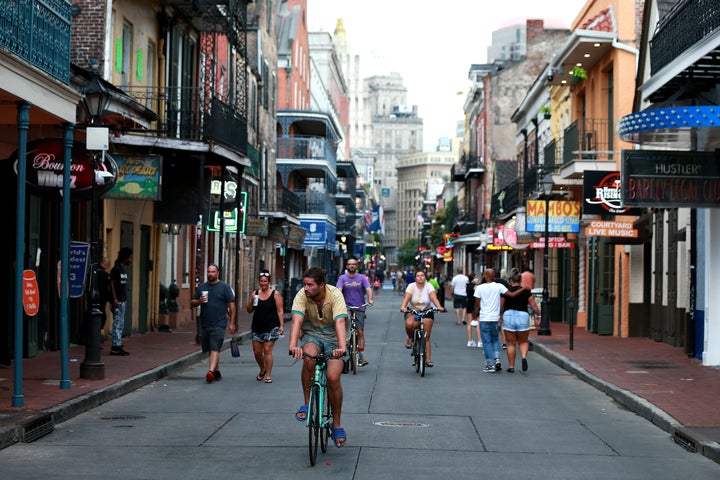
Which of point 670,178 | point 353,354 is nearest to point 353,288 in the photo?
point 353,354

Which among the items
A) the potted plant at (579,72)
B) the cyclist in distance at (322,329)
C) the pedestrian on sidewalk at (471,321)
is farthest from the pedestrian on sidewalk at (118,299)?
the potted plant at (579,72)

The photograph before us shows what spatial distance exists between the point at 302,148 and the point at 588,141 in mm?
32070

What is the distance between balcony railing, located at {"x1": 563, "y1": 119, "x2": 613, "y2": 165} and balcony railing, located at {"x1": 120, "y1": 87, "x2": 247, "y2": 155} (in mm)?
8977

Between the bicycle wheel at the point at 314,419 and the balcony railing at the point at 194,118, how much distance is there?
14.3 meters

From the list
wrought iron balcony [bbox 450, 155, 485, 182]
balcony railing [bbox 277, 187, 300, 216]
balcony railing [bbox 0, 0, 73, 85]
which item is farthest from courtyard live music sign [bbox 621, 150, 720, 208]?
wrought iron balcony [bbox 450, 155, 485, 182]

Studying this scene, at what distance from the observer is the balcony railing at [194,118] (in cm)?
2381

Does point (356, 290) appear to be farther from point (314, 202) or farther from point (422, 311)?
point (314, 202)

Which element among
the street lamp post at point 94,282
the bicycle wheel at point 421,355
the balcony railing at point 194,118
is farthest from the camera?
the balcony railing at point 194,118

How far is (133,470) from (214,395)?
5887 millimetres

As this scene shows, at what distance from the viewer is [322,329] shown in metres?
10.3

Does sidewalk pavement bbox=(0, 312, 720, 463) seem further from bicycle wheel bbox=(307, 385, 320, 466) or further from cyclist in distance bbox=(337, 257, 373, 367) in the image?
cyclist in distance bbox=(337, 257, 373, 367)

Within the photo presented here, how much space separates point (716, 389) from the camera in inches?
613

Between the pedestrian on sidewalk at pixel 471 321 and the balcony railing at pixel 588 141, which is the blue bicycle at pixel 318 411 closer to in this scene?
the pedestrian on sidewalk at pixel 471 321

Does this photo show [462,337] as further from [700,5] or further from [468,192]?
[468,192]
